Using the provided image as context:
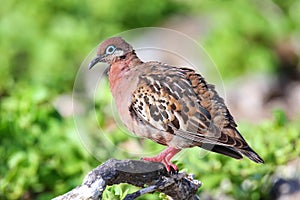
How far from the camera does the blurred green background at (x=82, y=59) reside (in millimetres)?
6098

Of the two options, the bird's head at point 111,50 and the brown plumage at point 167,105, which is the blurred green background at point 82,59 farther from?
the bird's head at point 111,50

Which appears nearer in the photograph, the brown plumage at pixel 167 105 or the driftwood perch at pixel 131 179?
the brown plumage at pixel 167 105

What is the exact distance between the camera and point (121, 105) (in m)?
3.93

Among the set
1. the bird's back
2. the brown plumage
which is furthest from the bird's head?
the bird's back

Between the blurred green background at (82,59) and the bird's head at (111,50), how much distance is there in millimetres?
1923

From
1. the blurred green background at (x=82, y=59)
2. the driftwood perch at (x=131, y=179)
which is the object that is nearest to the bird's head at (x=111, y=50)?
the driftwood perch at (x=131, y=179)

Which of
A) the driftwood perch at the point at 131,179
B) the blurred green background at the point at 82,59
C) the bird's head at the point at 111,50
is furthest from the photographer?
the blurred green background at the point at 82,59

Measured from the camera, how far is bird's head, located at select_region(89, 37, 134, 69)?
3914 millimetres

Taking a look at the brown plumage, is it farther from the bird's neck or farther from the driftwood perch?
the driftwood perch

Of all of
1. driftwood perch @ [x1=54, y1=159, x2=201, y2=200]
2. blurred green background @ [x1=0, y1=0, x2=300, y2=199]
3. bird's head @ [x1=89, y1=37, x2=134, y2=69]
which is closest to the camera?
bird's head @ [x1=89, y1=37, x2=134, y2=69]

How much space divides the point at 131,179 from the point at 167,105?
1.70ft

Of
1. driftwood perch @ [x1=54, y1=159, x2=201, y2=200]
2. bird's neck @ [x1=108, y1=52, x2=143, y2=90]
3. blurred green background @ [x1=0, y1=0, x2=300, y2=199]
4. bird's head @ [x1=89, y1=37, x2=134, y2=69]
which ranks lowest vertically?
driftwood perch @ [x1=54, y1=159, x2=201, y2=200]

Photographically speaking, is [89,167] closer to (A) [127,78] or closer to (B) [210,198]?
(B) [210,198]

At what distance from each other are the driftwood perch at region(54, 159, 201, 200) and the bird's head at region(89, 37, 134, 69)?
57cm
